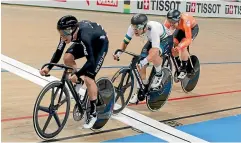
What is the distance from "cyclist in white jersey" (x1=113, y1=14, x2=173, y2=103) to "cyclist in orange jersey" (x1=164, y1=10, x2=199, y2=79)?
380 millimetres

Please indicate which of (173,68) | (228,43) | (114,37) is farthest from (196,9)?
(173,68)

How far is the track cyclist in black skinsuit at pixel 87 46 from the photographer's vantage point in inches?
127

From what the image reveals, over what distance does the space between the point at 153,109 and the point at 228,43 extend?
7655mm

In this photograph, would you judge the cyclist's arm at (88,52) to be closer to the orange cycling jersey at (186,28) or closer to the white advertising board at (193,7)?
the orange cycling jersey at (186,28)

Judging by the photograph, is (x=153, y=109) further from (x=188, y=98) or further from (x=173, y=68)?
(x=173, y=68)

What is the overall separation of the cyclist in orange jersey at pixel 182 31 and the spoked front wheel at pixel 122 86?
1055 mm

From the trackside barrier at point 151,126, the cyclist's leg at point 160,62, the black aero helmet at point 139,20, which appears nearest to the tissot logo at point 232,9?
the cyclist's leg at point 160,62

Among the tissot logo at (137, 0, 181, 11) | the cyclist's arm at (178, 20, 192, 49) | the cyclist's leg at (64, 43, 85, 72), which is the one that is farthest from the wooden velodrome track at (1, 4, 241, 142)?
the tissot logo at (137, 0, 181, 11)

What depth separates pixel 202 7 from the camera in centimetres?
1648

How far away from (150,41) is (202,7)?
12689mm

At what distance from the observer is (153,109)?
15.0 feet

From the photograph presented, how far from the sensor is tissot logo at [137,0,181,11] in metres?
14.3

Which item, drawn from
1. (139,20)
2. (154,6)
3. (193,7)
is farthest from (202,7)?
(139,20)

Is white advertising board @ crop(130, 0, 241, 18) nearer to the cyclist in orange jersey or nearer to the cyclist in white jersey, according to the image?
the cyclist in orange jersey
